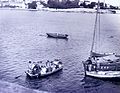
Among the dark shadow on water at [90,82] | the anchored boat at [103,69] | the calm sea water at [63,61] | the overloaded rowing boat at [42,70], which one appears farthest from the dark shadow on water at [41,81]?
the anchored boat at [103,69]

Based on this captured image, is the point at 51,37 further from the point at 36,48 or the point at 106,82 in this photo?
the point at 106,82

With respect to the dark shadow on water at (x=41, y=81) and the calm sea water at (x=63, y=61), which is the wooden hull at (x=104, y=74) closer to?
the calm sea water at (x=63, y=61)

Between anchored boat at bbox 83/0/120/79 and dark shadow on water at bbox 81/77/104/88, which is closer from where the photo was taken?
dark shadow on water at bbox 81/77/104/88

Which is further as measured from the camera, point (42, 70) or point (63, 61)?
point (63, 61)

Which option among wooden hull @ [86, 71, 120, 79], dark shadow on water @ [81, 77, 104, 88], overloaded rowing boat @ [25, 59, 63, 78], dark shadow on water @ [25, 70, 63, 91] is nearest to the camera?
dark shadow on water @ [25, 70, 63, 91]

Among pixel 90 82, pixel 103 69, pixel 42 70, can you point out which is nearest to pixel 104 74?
pixel 103 69

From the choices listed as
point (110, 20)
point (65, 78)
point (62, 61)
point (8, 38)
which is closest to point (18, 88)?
point (65, 78)

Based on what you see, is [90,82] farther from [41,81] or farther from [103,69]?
[41,81]

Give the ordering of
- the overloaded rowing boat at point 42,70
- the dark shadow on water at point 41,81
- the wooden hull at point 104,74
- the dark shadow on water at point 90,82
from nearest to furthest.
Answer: the dark shadow on water at point 41,81
the dark shadow on water at point 90,82
the overloaded rowing boat at point 42,70
the wooden hull at point 104,74

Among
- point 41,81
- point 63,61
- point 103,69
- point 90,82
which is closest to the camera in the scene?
point 41,81

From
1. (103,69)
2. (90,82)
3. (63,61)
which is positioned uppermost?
(103,69)

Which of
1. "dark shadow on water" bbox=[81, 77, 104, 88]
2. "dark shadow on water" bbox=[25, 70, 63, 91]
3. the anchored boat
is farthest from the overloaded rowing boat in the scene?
"dark shadow on water" bbox=[81, 77, 104, 88]

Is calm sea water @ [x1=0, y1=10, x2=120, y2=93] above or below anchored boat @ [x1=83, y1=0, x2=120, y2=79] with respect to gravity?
below

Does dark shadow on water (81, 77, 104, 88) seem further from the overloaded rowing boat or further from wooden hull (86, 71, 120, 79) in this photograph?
the overloaded rowing boat
